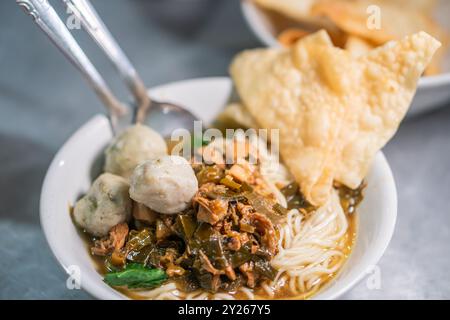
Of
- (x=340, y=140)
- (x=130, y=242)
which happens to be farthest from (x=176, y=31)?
(x=130, y=242)

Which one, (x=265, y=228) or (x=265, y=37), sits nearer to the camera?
(x=265, y=228)

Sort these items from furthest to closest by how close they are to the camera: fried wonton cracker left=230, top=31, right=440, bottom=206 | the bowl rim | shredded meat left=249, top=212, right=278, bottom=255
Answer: the bowl rim, fried wonton cracker left=230, top=31, right=440, bottom=206, shredded meat left=249, top=212, right=278, bottom=255

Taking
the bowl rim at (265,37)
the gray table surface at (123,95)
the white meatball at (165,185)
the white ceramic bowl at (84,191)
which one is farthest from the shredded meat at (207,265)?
the bowl rim at (265,37)

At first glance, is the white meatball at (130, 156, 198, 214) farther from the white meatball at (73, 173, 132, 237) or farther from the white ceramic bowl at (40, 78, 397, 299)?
the white ceramic bowl at (40, 78, 397, 299)

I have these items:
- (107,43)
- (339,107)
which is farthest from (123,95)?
(339,107)

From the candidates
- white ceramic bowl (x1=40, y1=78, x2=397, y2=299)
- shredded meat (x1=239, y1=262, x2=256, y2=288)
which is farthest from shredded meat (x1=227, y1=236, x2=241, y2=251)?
white ceramic bowl (x1=40, y1=78, x2=397, y2=299)

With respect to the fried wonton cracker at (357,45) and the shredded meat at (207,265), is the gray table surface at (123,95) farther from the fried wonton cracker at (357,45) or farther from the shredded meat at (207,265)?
the shredded meat at (207,265)

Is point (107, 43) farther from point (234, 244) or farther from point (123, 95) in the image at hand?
point (234, 244)
